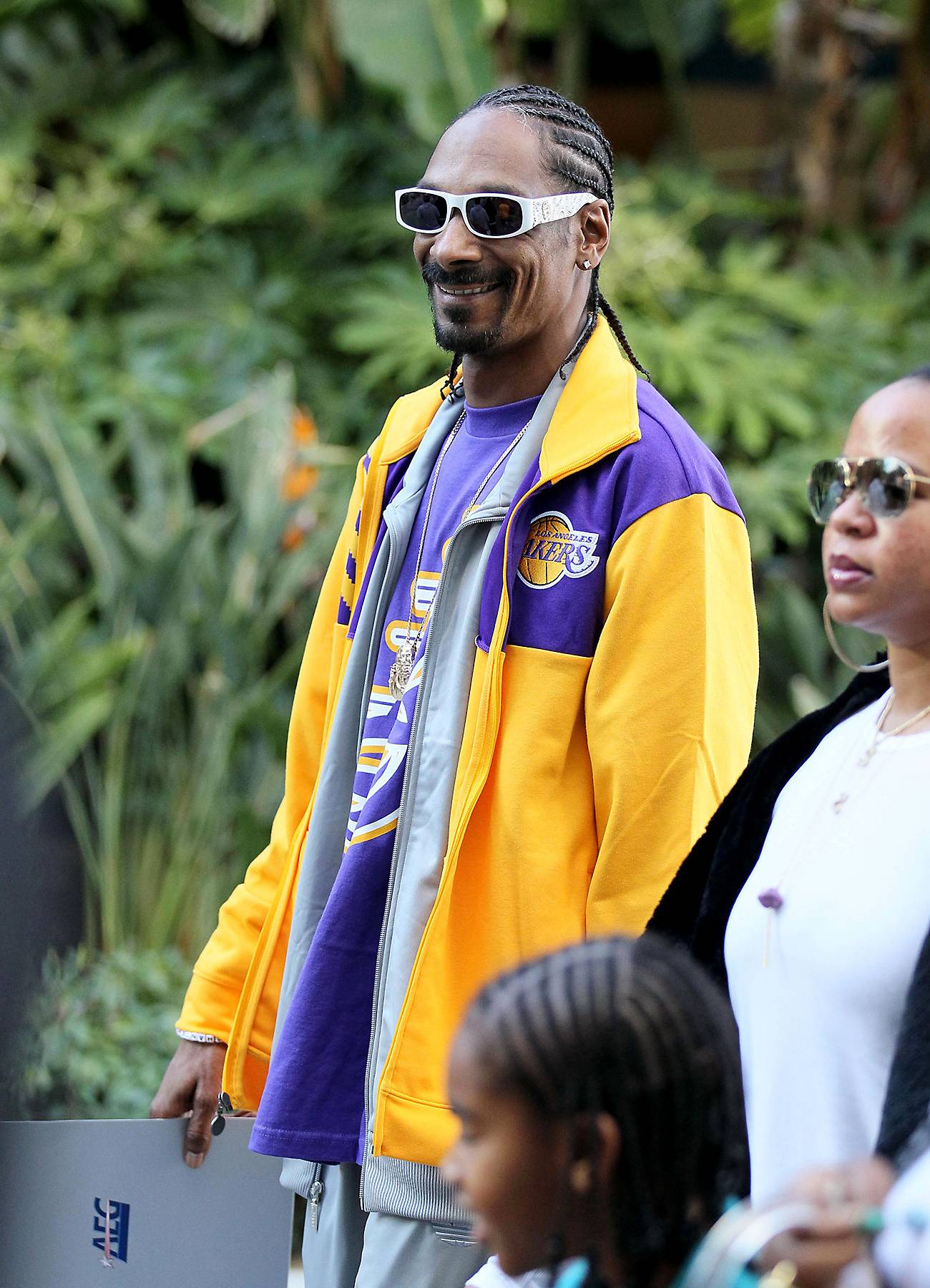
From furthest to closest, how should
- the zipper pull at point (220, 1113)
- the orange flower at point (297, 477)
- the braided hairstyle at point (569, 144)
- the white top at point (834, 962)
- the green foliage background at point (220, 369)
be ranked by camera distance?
1. the orange flower at point (297, 477)
2. the green foliage background at point (220, 369)
3. the zipper pull at point (220, 1113)
4. the braided hairstyle at point (569, 144)
5. the white top at point (834, 962)

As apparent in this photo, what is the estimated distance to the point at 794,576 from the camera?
272 inches

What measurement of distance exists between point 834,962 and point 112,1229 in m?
1.24

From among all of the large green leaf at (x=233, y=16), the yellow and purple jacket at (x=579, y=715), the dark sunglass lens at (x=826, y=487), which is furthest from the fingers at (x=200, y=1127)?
the large green leaf at (x=233, y=16)

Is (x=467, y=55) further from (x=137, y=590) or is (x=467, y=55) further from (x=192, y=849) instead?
(x=192, y=849)

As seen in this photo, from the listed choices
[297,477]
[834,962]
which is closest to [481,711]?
[834,962]

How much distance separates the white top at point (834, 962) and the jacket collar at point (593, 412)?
2.00 feet

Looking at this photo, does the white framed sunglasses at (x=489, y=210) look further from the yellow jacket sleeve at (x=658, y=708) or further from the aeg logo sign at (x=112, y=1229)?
the aeg logo sign at (x=112, y=1229)

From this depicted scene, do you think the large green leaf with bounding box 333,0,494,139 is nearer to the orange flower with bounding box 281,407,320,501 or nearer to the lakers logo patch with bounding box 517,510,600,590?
the orange flower with bounding box 281,407,320,501

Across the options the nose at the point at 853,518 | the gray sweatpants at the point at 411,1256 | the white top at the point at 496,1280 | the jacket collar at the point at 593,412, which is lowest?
the gray sweatpants at the point at 411,1256

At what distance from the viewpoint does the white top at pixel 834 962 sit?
1.49m

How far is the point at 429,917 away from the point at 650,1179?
2.42 ft

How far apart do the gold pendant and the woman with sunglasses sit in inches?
27.3

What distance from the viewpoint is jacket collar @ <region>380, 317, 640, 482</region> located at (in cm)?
208

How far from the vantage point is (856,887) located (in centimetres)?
153
